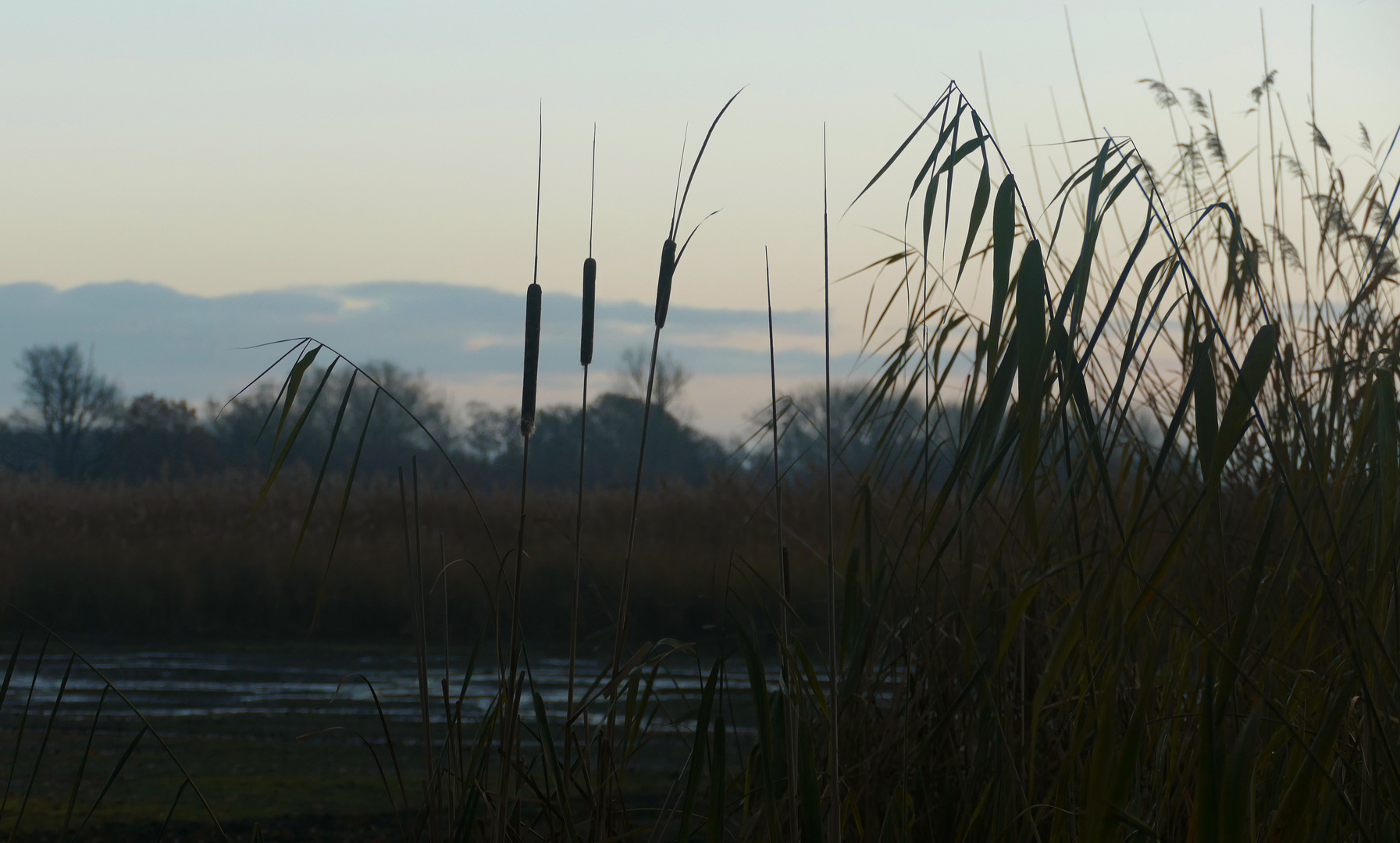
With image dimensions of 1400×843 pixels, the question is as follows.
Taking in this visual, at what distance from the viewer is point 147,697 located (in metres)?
5.28

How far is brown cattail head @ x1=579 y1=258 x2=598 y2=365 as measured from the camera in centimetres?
113

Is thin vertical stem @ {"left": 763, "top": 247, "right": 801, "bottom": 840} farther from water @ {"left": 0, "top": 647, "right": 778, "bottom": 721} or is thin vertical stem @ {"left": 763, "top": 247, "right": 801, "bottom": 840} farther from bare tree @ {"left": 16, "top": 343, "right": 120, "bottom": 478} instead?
bare tree @ {"left": 16, "top": 343, "right": 120, "bottom": 478}

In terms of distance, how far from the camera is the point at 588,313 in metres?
1.17

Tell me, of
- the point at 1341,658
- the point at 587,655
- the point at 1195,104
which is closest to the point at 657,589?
the point at 587,655

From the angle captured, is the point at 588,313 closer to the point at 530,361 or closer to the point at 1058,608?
the point at 530,361

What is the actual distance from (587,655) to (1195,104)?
568cm

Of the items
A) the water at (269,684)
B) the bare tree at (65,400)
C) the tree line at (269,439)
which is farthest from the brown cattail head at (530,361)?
the bare tree at (65,400)

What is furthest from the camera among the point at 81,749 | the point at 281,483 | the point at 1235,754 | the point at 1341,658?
→ the point at 281,483

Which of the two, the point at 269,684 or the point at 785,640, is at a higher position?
the point at 785,640

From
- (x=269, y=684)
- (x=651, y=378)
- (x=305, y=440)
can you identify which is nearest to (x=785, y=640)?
(x=651, y=378)

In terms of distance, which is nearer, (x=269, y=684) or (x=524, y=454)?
(x=524, y=454)

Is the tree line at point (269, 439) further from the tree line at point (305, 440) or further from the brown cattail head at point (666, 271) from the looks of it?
the brown cattail head at point (666, 271)

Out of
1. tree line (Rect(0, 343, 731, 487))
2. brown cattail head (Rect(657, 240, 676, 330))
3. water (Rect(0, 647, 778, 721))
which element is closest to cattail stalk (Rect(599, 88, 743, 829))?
brown cattail head (Rect(657, 240, 676, 330))

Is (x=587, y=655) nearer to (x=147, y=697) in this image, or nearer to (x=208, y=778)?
(x=147, y=697)
